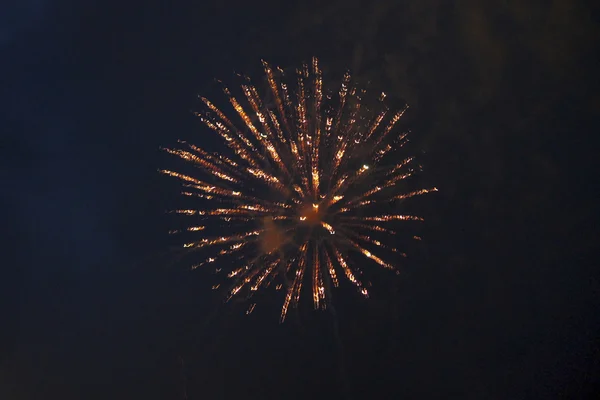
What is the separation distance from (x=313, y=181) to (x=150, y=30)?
8.22 ft

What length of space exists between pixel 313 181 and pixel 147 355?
8.54 ft

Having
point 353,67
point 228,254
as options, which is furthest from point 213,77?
point 228,254

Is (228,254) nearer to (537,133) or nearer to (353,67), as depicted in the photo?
(353,67)

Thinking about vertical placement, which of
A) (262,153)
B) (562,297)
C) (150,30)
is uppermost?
(150,30)

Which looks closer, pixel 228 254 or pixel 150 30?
pixel 228 254

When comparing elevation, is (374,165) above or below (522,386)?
above

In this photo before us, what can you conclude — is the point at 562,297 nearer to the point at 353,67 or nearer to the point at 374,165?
the point at 374,165

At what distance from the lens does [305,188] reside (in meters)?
5.90

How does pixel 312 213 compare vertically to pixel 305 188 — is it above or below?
below

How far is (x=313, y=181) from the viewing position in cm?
588

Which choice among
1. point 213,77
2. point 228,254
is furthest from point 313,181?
point 213,77

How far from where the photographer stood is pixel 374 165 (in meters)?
5.94

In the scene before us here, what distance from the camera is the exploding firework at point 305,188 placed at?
590cm

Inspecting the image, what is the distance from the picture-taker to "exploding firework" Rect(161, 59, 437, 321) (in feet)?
19.4
